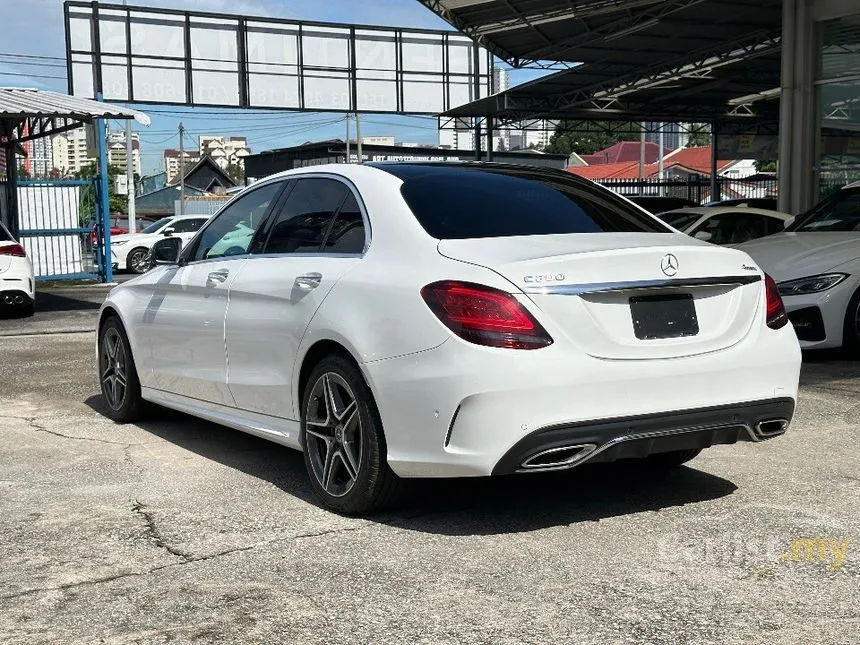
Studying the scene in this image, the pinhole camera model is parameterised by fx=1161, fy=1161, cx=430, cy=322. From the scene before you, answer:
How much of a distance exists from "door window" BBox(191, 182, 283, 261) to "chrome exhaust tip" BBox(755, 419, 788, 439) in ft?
8.81

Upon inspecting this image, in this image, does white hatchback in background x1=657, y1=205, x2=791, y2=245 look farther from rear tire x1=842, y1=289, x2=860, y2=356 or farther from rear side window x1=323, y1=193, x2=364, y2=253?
rear side window x1=323, y1=193, x2=364, y2=253

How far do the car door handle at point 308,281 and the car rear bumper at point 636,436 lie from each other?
131 centimetres

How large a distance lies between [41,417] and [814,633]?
564 cm

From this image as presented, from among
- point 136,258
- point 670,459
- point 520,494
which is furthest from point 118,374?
point 136,258

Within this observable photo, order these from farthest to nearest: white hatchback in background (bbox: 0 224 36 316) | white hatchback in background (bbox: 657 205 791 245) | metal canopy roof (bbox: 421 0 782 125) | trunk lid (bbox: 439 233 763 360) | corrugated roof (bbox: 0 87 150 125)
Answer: metal canopy roof (bbox: 421 0 782 125) → corrugated roof (bbox: 0 87 150 125) → white hatchback in background (bbox: 0 224 36 316) → white hatchback in background (bbox: 657 205 791 245) → trunk lid (bbox: 439 233 763 360)

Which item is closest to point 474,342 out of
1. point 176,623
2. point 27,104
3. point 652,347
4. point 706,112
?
point 652,347

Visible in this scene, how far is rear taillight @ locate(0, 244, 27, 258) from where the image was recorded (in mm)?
14461

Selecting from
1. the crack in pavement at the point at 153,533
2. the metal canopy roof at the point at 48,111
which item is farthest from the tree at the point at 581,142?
the crack in pavement at the point at 153,533

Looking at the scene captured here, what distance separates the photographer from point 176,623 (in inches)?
147

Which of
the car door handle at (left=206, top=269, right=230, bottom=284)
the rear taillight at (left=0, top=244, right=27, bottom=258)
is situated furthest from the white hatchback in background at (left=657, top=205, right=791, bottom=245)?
the car door handle at (left=206, top=269, right=230, bottom=284)

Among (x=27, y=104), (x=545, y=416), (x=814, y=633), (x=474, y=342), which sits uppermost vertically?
(x=27, y=104)

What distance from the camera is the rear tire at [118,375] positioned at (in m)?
7.30

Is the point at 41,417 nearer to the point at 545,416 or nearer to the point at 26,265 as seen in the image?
the point at 545,416

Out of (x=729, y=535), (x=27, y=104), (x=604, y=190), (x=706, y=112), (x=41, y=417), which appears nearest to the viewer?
(x=729, y=535)
